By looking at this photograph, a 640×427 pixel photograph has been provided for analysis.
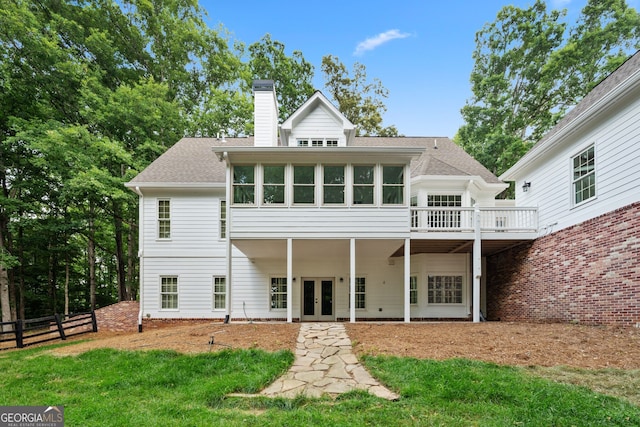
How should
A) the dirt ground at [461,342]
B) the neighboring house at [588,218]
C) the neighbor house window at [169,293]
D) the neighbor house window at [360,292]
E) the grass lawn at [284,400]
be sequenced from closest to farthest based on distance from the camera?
the grass lawn at [284,400] → the dirt ground at [461,342] → the neighboring house at [588,218] → the neighbor house window at [169,293] → the neighbor house window at [360,292]

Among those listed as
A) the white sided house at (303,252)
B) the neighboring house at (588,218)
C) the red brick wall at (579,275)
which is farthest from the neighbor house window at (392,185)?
the red brick wall at (579,275)

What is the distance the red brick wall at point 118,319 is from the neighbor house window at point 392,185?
1049cm

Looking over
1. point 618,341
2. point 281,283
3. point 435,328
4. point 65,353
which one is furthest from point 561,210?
point 65,353

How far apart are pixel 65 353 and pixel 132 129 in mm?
12977

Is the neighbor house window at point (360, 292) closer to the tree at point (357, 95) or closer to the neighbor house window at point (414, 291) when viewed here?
the neighbor house window at point (414, 291)

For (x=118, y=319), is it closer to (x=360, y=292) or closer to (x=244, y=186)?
(x=244, y=186)

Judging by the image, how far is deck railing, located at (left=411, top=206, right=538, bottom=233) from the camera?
10.6 m

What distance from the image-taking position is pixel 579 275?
858 cm

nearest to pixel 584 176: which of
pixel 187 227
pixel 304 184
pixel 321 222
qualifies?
pixel 321 222

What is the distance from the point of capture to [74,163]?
47.3 feet

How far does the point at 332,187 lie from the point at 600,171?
22.3 ft

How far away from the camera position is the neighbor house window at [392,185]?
1010cm

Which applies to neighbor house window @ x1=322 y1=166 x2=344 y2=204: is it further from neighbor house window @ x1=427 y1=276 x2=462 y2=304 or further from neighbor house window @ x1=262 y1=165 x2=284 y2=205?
neighbor house window @ x1=427 y1=276 x2=462 y2=304

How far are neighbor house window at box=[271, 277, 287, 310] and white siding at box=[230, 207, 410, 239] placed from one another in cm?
365
